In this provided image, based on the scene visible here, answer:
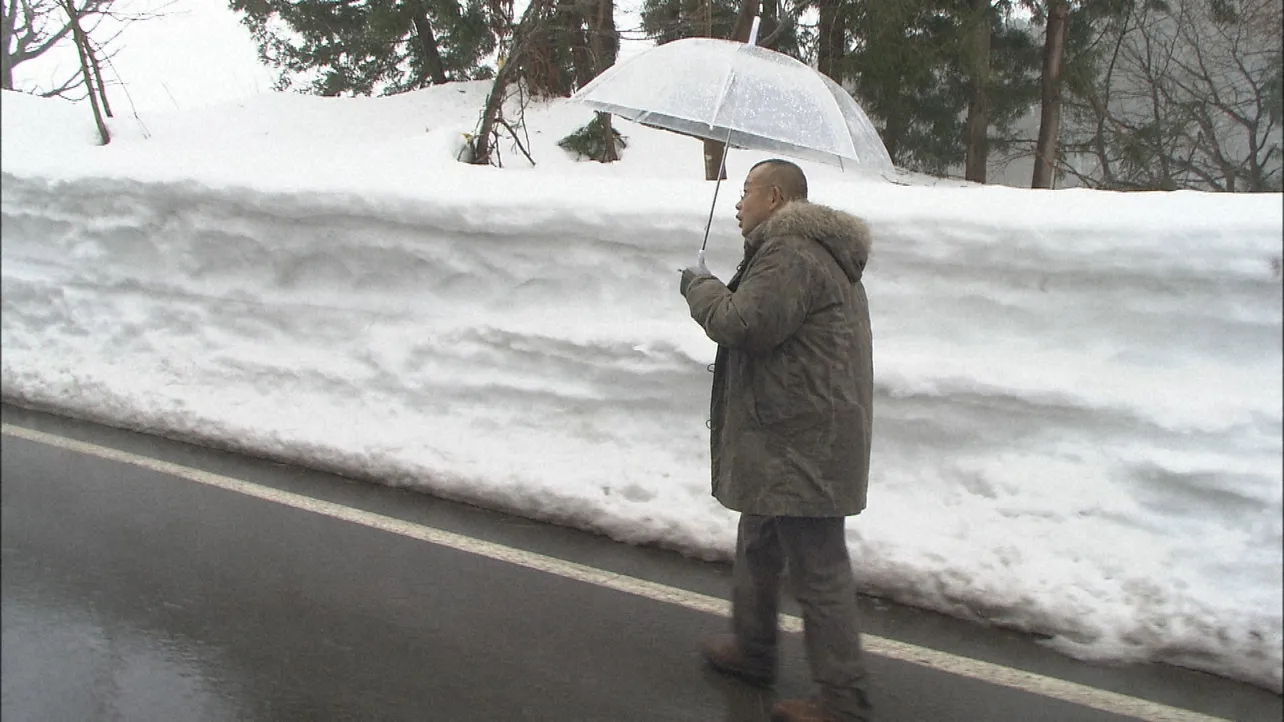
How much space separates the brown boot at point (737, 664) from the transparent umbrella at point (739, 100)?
1362 millimetres

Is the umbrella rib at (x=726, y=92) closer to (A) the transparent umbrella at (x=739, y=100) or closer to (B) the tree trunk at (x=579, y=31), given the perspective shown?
(A) the transparent umbrella at (x=739, y=100)

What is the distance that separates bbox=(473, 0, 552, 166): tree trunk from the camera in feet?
39.9

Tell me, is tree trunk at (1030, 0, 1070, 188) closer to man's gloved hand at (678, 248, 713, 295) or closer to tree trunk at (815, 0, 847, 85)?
tree trunk at (815, 0, 847, 85)

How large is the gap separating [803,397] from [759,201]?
0.64 m

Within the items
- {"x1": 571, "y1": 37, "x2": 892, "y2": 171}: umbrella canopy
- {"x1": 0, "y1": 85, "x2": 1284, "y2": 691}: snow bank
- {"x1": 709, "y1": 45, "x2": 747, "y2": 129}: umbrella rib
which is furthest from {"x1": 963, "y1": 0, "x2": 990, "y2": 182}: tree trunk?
{"x1": 709, "y1": 45, "x2": 747, "y2": 129}: umbrella rib

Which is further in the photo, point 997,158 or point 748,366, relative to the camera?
point 997,158

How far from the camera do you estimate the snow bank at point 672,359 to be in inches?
143

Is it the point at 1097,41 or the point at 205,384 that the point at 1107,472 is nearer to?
the point at 205,384

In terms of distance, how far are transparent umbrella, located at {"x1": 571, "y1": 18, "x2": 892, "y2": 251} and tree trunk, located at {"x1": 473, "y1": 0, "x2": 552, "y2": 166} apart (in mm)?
8896

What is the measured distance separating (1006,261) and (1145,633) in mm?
1635

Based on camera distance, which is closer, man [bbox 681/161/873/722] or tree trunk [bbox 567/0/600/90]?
man [bbox 681/161/873/722]

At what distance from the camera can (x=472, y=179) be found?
604 centimetres

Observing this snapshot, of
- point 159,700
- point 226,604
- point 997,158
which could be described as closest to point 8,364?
point 159,700

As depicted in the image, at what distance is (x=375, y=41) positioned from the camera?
1788 centimetres
